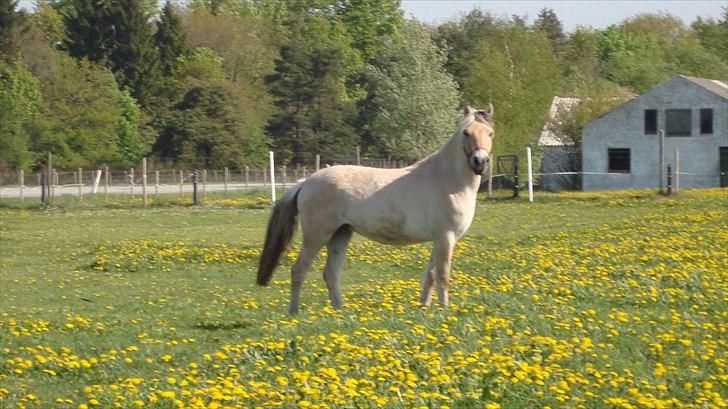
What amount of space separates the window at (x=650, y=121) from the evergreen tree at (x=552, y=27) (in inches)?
2315

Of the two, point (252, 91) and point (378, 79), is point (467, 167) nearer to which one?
point (378, 79)

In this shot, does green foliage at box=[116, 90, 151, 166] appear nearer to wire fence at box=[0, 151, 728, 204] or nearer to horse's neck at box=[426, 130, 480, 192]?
wire fence at box=[0, 151, 728, 204]

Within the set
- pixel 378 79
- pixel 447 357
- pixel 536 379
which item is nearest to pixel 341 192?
pixel 447 357

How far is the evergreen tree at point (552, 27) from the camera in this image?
121 m

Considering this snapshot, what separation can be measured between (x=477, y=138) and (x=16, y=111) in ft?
216

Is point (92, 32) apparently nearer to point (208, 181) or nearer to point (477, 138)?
point (208, 181)

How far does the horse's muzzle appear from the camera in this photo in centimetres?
1370

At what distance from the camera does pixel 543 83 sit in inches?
3029

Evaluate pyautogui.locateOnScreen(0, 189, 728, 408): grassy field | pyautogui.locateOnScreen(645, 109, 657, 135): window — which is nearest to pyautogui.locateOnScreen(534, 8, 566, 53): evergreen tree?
pyautogui.locateOnScreen(645, 109, 657, 135): window

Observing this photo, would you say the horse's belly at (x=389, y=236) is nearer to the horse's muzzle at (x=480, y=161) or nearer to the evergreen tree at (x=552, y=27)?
the horse's muzzle at (x=480, y=161)

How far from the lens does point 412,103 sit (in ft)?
268

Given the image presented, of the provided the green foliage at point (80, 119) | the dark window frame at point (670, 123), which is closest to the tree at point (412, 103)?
the green foliage at point (80, 119)

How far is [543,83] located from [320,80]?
1515cm

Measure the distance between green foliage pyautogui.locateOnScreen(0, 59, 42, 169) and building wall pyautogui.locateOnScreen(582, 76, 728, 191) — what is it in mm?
33626
